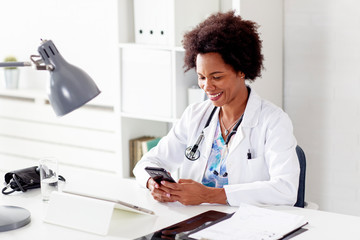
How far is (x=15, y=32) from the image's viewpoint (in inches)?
187

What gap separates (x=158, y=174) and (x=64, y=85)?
23.9 inches

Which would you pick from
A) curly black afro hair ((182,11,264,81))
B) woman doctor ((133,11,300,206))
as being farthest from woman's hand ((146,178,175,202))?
curly black afro hair ((182,11,264,81))

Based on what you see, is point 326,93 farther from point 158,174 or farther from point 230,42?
point 158,174

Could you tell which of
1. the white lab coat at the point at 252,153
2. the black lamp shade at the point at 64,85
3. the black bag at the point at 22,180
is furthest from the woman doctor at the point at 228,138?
the black lamp shade at the point at 64,85

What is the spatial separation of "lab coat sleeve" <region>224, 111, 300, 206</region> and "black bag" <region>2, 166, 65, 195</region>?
2.54 ft

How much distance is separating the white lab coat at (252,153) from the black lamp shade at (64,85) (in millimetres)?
597

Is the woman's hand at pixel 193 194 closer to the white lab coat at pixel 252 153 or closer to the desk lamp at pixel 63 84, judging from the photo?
the white lab coat at pixel 252 153

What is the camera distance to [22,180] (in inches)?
93.6

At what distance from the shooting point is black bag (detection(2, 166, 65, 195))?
237cm

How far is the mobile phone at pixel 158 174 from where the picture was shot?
2.28m

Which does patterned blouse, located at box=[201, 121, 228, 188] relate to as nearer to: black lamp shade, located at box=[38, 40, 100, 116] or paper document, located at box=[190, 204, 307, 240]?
paper document, located at box=[190, 204, 307, 240]

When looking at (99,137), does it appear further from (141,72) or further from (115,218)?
(115,218)

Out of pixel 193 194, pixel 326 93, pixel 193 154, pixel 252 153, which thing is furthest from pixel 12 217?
pixel 326 93

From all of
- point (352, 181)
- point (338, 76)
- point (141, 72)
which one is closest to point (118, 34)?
point (141, 72)
